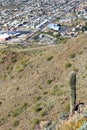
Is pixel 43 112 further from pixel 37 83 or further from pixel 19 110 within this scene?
pixel 37 83

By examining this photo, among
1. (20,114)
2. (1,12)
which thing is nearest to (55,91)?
(20,114)

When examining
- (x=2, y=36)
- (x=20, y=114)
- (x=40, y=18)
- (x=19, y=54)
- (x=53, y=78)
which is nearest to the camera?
(x=20, y=114)

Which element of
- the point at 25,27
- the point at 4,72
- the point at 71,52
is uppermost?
the point at 71,52

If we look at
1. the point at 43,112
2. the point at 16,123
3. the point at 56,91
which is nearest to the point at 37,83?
the point at 56,91

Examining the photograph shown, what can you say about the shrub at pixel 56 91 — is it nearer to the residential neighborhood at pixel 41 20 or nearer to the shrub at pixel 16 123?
the shrub at pixel 16 123

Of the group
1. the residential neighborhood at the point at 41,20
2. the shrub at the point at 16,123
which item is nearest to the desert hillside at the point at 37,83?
the shrub at the point at 16,123

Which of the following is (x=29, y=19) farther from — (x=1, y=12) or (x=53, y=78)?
(x=53, y=78)
